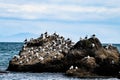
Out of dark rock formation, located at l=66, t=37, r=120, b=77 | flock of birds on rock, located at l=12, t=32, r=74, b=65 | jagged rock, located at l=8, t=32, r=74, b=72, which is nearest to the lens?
dark rock formation, located at l=66, t=37, r=120, b=77

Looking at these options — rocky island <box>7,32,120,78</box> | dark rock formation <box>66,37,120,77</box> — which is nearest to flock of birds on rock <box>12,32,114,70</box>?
rocky island <box>7,32,120,78</box>

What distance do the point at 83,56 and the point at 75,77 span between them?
5562 millimetres

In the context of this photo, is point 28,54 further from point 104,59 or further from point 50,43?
point 104,59

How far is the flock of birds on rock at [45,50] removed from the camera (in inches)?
2968

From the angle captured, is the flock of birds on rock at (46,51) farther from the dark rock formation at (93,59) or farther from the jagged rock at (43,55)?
the dark rock formation at (93,59)

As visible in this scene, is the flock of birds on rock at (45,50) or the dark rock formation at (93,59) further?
the flock of birds on rock at (45,50)

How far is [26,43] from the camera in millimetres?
88250

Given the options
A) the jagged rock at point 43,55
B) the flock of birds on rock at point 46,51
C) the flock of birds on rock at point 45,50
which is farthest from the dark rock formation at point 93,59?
the flock of birds on rock at point 45,50

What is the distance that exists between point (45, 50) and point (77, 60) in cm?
1061

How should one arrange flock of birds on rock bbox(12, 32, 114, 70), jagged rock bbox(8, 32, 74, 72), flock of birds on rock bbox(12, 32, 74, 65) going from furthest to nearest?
flock of birds on rock bbox(12, 32, 74, 65) < flock of birds on rock bbox(12, 32, 114, 70) < jagged rock bbox(8, 32, 74, 72)

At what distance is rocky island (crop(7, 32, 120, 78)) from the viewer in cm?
6875

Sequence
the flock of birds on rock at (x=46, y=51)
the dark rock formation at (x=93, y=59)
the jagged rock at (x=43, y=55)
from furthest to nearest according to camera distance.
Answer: the flock of birds on rock at (x=46, y=51)
the jagged rock at (x=43, y=55)
the dark rock formation at (x=93, y=59)

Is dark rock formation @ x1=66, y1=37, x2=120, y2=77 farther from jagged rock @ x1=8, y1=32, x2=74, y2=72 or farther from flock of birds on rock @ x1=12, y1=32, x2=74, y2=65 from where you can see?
flock of birds on rock @ x1=12, y1=32, x2=74, y2=65

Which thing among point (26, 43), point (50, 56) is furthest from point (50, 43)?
point (50, 56)
